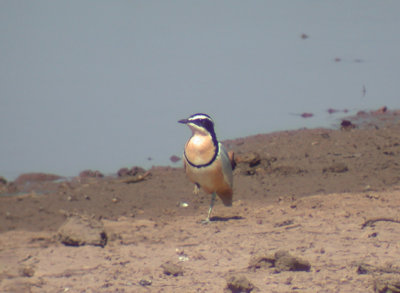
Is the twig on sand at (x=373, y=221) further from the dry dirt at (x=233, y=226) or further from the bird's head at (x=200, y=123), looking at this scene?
the bird's head at (x=200, y=123)

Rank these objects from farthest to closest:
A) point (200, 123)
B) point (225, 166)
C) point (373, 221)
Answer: point (225, 166)
point (200, 123)
point (373, 221)

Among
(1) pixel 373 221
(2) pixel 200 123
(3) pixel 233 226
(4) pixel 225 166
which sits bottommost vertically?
(3) pixel 233 226

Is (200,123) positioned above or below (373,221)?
above

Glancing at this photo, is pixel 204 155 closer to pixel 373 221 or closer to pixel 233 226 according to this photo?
pixel 233 226

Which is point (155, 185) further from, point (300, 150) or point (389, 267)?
point (389, 267)

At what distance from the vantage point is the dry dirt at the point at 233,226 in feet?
15.6

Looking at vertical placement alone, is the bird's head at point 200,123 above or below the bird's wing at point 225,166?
above

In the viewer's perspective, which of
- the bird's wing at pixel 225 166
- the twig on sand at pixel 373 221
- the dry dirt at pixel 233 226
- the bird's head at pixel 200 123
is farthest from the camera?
the bird's wing at pixel 225 166

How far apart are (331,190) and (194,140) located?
2.30m

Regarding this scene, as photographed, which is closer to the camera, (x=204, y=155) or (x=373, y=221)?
(x=373, y=221)

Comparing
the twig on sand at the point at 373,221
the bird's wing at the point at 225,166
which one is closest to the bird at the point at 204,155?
the bird's wing at the point at 225,166

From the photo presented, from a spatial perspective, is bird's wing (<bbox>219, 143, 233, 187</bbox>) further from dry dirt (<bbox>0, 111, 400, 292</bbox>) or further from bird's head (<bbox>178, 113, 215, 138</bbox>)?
dry dirt (<bbox>0, 111, 400, 292</bbox>)

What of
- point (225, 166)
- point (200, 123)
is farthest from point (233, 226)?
point (200, 123)

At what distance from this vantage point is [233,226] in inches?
254
